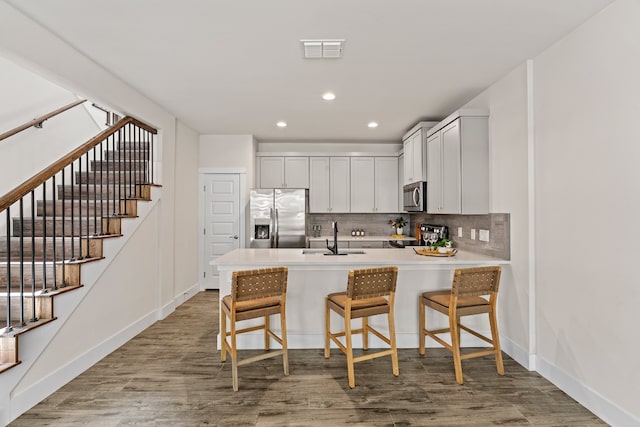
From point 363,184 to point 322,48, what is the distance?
3.48 metres

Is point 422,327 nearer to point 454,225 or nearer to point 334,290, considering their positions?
point 334,290

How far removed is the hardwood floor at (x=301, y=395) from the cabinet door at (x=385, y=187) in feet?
10.2

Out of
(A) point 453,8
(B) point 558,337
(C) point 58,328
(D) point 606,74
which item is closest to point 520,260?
(B) point 558,337

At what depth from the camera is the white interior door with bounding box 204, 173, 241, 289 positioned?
18.2ft

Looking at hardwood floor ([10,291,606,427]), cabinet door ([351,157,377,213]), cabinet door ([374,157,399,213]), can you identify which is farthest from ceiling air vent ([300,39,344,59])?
cabinet door ([374,157,399,213])

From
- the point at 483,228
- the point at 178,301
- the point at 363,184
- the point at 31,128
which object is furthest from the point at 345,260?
the point at 31,128

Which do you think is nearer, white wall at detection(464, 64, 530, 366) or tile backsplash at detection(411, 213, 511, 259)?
white wall at detection(464, 64, 530, 366)

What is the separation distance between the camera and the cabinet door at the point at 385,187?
5.95 m

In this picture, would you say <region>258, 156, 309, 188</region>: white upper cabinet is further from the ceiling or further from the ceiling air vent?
the ceiling air vent

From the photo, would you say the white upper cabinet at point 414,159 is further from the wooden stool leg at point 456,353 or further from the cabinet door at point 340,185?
the wooden stool leg at point 456,353

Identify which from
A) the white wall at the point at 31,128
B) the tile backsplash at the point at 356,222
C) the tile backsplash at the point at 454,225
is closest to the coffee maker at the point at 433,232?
the tile backsplash at the point at 454,225

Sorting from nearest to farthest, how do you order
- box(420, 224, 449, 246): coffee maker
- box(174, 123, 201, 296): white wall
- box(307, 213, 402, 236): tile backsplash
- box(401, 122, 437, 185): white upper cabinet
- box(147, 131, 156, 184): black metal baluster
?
1. box(420, 224, 449, 246): coffee maker
2. box(147, 131, 156, 184): black metal baluster
3. box(401, 122, 437, 185): white upper cabinet
4. box(174, 123, 201, 296): white wall
5. box(307, 213, 402, 236): tile backsplash

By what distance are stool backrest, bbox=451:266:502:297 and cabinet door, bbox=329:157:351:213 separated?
334 cm

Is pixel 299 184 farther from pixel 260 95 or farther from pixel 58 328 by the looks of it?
pixel 58 328
